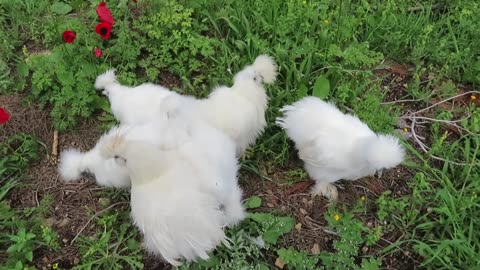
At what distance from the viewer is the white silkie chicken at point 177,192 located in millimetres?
2449

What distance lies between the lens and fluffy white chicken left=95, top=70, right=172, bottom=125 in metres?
2.94

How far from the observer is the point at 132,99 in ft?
9.86

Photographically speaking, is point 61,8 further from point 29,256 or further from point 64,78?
point 29,256

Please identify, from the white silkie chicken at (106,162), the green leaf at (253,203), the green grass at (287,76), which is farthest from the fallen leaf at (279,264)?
the white silkie chicken at (106,162)

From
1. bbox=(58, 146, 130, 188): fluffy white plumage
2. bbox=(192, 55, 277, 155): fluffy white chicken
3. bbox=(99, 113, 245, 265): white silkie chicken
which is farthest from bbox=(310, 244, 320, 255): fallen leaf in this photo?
bbox=(58, 146, 130, 188): fluffy white plumage

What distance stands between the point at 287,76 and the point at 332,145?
72cm

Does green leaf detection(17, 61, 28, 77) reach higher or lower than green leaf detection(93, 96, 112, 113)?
higher

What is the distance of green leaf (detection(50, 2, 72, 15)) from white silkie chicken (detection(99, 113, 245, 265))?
1508mm

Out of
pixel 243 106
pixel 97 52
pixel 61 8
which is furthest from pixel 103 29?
pixel 243 106

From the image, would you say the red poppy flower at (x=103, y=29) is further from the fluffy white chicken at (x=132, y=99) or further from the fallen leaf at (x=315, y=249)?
the fallen leaf at (x=315, y=249)

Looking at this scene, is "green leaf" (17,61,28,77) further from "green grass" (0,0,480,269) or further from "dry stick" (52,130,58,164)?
"dry stick" (52,130,58,164)

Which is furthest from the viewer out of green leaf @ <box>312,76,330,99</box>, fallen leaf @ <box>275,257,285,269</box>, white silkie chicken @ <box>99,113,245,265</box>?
green leaf @ <box>312,76,330,99</box>

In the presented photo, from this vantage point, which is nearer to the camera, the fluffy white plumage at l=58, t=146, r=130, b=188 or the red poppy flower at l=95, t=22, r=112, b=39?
the fluffy white plumage at l=58, t=146, r=130, b=188

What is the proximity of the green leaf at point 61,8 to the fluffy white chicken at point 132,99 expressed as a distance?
846mm
